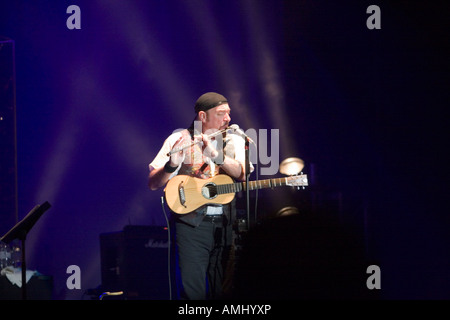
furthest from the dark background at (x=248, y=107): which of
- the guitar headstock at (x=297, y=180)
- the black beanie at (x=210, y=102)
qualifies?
the black beanie at (x=210, y=102)

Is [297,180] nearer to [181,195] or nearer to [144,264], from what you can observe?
[181,195]

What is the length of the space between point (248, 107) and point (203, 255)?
230 centimetres

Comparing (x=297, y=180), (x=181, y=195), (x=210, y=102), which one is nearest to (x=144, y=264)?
(x=181, y=195)

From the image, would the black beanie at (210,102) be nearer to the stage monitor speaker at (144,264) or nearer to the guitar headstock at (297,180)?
the guitar headstock at (297,180)

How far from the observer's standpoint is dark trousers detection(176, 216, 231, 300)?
10.6ft

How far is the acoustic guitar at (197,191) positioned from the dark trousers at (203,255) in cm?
12

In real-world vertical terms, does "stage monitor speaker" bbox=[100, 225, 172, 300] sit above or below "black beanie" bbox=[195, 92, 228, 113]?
below

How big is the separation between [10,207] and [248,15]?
11.8 feet

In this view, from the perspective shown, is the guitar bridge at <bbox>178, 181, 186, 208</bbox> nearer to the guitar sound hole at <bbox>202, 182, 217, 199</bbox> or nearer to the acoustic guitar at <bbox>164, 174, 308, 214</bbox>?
the acoustic guitar at <bbox>164, 174, 308, 214</bbox>

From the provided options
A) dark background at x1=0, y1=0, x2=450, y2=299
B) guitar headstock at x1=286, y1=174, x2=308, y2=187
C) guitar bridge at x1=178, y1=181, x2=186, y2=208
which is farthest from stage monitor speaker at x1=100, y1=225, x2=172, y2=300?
guitar headstock at x1=286, y1=174, x2=308, y2=187

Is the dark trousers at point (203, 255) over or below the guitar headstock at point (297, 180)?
below

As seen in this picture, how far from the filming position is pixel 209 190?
341 cm

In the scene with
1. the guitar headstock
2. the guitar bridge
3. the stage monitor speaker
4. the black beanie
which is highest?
the black beanie

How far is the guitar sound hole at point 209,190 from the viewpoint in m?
3.39
